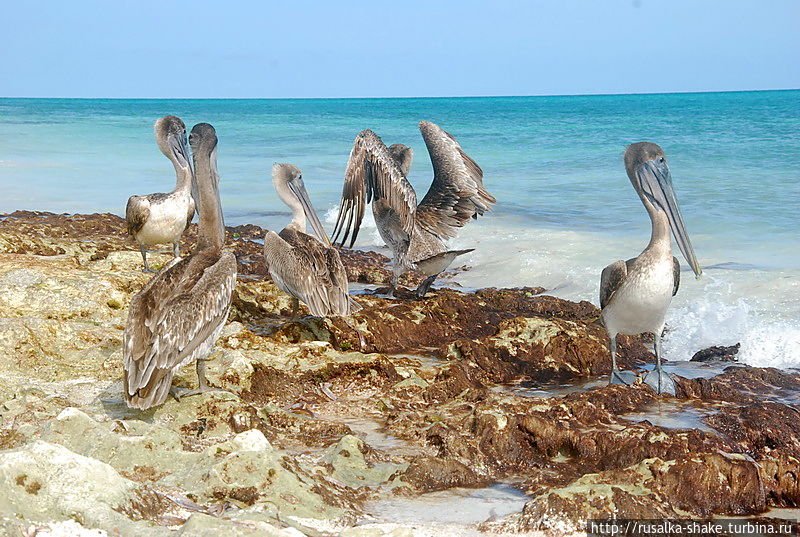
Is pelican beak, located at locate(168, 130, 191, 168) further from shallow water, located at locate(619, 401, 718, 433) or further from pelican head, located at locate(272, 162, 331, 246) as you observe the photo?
shallow water, located at locate(619, 401, 718, 433)

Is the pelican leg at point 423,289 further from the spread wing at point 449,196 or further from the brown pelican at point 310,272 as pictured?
the brown pelican at point 310,272

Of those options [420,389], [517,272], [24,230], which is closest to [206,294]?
[420,389]

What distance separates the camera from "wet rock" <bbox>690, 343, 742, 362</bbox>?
19.7 ft

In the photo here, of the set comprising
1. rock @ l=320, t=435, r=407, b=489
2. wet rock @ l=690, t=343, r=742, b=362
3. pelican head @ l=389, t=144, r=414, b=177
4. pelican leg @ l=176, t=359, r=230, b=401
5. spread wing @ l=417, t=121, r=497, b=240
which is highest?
pelican head @ l=389, t=144, r=414, b=177

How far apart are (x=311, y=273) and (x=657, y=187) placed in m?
2.27

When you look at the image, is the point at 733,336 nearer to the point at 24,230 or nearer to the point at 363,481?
the point at 363,481

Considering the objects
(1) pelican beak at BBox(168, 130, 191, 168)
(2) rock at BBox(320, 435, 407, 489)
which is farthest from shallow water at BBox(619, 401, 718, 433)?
(1) pelican beak at BBox(168, 130, 191, 168)

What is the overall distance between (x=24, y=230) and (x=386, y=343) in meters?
5.85

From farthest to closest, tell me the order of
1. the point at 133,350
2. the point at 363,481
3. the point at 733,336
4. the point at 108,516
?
1. the point at 733,336
2. the point at 133,350
3. the point at 363,481
4. the point at 108,516

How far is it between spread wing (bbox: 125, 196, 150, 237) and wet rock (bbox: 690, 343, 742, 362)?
457 centimetres

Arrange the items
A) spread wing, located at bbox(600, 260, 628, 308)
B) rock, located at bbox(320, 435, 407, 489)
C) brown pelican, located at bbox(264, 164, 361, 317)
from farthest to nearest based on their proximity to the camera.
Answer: brown pelican, located at bbox(264, 164, 361, 317) → spread wing, located at bbox(600, 260, 628, 308) → rock, located at bbox(320, 435, 407, 489)

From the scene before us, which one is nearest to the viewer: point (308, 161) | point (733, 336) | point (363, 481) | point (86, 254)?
point (363, 481)

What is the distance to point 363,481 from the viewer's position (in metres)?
3.37

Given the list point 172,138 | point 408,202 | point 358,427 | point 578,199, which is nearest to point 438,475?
point 358,427
